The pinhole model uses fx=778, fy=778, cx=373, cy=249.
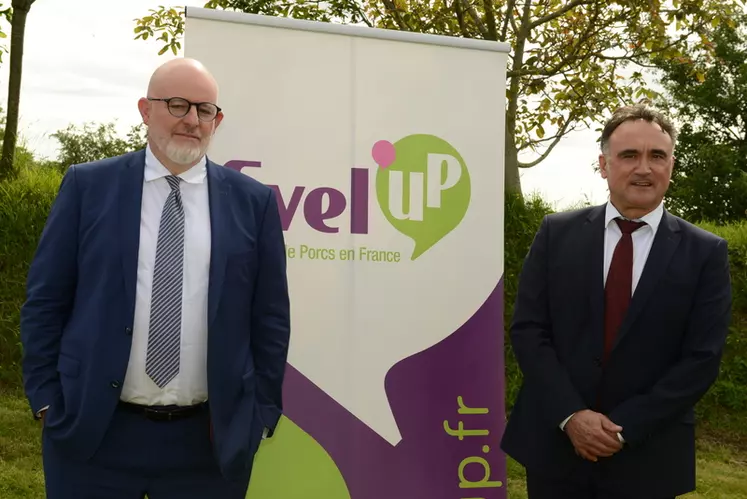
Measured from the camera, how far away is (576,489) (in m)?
2.21

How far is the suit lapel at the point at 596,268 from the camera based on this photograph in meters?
2.20

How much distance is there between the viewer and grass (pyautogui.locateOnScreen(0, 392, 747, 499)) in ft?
13.6

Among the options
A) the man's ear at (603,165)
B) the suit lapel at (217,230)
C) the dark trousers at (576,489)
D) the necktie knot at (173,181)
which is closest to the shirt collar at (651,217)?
the man's ear at (603,165)

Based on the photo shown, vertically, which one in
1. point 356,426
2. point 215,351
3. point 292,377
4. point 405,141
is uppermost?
point 405,141

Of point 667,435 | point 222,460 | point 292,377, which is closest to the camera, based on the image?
point 222,460

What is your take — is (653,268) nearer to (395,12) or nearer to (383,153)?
(383,153)

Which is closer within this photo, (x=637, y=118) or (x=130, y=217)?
(x=130, y=217)

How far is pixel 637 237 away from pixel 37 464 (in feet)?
12.0

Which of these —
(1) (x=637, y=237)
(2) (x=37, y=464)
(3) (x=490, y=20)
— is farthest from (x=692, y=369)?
(3) (x=490, y=20)

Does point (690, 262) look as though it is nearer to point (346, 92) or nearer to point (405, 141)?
point (405, 141)

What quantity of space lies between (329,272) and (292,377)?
0.43 m

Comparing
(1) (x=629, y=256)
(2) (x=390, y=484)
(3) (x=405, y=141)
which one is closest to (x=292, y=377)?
(2) (x=390, y=484)

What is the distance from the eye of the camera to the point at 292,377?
2.97 m

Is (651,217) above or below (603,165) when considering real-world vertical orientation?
below
